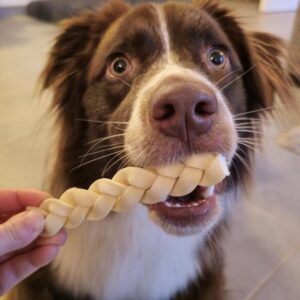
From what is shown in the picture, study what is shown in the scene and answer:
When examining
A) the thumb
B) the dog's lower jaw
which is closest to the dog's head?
the dog's lower jaw

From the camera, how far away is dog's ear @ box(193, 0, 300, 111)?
146cm

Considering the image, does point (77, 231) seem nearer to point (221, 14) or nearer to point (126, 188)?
point (126, 188)

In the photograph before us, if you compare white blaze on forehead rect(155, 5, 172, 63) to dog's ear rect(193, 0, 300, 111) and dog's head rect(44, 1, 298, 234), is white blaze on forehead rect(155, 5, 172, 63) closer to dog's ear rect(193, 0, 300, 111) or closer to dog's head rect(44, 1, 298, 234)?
dog's head rect(44, 1, 298, 234)

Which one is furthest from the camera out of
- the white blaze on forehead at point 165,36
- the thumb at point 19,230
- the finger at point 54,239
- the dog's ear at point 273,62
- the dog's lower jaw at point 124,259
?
the dog's ear at point 273,62

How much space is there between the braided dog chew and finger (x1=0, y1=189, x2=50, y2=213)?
135mm

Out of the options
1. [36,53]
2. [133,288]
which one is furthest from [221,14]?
[36,53]

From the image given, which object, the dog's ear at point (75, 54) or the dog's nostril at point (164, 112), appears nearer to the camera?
the dog's nostril at point (164, 112)

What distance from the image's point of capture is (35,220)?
0.91m

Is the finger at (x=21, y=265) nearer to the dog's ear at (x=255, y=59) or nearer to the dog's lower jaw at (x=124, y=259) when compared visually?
the dog's lower jaw at (x=124, y=259)

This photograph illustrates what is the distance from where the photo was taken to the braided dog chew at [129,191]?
93 centimetres

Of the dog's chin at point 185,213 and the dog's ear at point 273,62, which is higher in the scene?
the dog's ear at point 273,62

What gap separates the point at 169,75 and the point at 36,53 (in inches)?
127

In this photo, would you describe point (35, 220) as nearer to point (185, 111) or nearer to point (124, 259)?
point (185, 111)

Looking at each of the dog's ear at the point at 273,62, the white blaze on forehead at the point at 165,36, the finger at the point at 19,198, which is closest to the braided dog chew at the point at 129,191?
the finger at the point at 19,198
